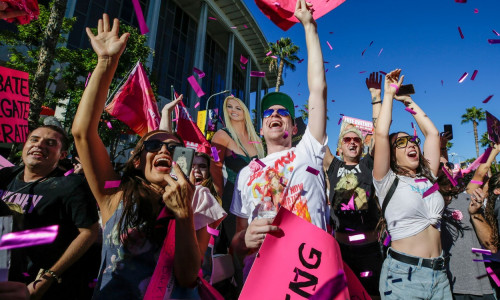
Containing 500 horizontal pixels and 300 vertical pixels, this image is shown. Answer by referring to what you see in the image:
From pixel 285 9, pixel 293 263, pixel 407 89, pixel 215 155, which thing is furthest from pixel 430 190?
pixel 215 155

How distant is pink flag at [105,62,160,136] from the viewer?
4.85 m

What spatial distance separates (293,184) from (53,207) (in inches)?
82.8

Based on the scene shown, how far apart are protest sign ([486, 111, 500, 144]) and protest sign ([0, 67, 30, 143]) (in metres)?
6.58

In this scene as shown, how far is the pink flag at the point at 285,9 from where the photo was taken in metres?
2.53

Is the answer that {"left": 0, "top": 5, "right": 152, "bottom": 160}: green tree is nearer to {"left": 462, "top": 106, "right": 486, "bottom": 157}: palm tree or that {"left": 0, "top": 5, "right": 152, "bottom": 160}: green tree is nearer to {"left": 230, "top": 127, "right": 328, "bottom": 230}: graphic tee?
{"left": 230, "top": 127, "right": 328, "bottom": 230}: graphic tee

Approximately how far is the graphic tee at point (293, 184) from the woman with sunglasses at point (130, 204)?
646mm

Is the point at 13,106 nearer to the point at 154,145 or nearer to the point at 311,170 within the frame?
the point at 154,145

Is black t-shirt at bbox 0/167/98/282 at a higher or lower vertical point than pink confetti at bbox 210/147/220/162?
lower

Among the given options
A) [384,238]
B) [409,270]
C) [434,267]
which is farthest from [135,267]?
[384,238]

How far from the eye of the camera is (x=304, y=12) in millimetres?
2387

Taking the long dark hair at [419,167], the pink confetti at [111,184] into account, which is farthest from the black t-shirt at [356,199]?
the pink confetti at [111,184]

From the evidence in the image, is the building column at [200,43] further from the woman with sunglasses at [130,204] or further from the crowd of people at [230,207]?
the woman with sunglasses at [130,204]

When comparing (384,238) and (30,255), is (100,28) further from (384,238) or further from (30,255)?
(384,238)

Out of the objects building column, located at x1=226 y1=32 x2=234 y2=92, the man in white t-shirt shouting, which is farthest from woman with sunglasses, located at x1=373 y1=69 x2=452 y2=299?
building column, located at x1=226 y1=32 x2=234 y2=92
